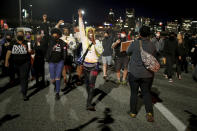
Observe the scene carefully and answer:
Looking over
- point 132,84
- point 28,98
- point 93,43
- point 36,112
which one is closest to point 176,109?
point 132,84

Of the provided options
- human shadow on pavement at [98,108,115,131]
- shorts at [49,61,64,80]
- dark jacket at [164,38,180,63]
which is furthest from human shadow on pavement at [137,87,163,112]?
shorts at [49,61,64,80]

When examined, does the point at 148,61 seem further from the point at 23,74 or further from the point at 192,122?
the point at 23,74

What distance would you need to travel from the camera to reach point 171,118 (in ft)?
15.4

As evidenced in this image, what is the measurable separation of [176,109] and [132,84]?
1.61 meters

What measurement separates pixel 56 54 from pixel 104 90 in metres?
2.25

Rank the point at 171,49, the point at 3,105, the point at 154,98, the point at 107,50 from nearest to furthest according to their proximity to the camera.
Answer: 1. the point at 3,105
2. the point at 154,98
3. the point at 171,49
4. the point at 107,50

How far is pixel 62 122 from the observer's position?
4.32 metres

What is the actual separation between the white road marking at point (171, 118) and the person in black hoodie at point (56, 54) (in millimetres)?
2804

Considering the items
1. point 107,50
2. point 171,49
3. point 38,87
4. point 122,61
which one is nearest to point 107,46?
point 107,50

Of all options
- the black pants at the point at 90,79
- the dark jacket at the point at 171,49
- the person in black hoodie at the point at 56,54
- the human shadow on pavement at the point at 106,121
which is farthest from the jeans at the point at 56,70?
the dark jacket at the point at 171,49

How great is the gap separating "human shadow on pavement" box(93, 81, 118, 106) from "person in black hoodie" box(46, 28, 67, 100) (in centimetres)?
122

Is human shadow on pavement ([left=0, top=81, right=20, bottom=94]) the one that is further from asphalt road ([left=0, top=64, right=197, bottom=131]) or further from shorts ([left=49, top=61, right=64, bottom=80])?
shorts ([left=49, top=61, right=64, bottom=80])

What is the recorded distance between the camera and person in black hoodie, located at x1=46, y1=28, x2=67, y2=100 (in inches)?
233

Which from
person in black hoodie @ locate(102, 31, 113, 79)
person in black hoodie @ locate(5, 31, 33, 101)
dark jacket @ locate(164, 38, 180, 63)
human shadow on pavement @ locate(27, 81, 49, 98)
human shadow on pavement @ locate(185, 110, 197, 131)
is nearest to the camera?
human shadow on pavement @ locate(185, 110, 197, 131)
